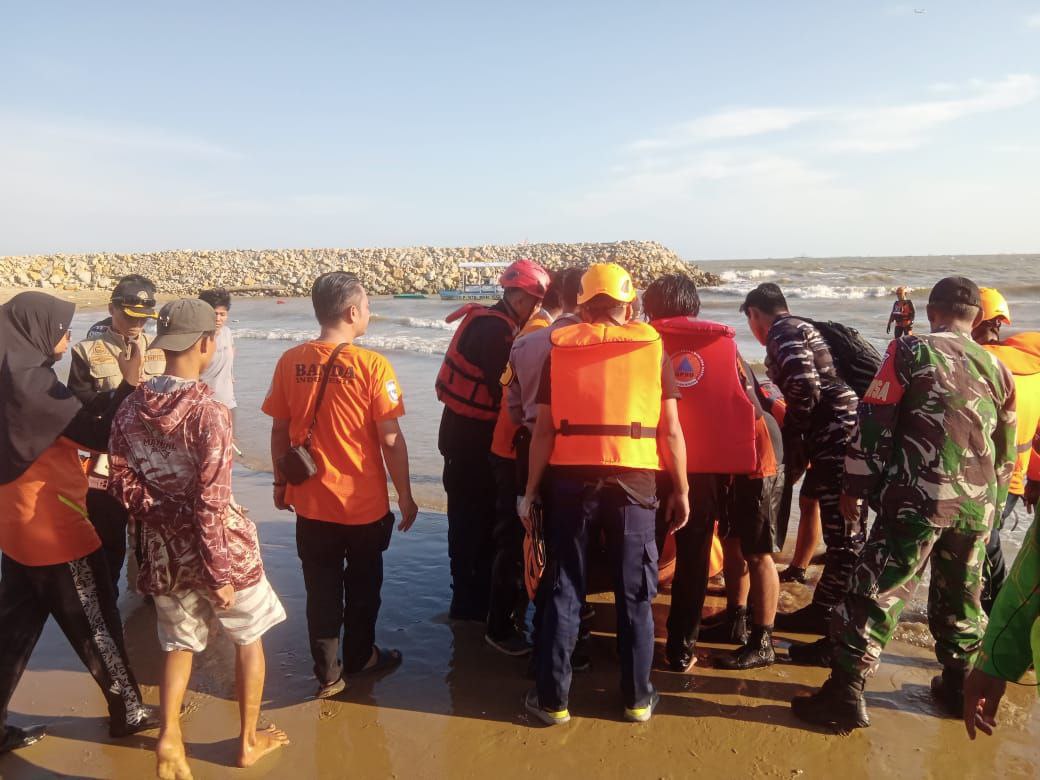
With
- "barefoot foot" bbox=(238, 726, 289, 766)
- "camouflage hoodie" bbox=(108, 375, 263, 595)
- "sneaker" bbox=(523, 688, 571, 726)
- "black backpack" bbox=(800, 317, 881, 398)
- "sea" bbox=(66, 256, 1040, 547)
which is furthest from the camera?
"sea" bbox=(66, 256, 1040, 547)

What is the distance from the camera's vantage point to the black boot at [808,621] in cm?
410

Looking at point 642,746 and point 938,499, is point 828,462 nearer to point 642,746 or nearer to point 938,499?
point 938,499

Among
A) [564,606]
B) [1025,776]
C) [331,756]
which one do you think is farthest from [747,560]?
[331,756]

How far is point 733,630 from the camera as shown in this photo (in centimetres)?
394

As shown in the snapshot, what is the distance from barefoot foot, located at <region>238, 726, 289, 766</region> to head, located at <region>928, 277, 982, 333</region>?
3380 mm

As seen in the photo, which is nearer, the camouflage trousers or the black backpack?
the camouflage trousers

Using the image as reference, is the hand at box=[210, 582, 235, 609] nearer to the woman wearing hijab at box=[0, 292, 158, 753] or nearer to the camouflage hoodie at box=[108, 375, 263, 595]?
the camouflage hoodie at box=[108, 375, 263, 595]

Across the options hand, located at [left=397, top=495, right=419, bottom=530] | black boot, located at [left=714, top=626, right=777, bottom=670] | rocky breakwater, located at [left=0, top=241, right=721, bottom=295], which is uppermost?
rocky breakwater, located at [left=0, top=241, right=721, bottom=295]

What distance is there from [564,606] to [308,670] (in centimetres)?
152

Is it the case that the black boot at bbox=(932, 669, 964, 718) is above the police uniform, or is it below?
below

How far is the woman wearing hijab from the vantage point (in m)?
2.81

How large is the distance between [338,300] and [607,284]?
123 cm

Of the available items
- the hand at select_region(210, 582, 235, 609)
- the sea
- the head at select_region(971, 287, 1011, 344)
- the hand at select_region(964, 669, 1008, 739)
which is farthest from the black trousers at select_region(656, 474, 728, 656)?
the sea

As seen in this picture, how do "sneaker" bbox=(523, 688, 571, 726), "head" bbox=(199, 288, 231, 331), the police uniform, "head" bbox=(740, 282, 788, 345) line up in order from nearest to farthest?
"sneaker" bbox=(523, 688, 571, 726) < the police uniform < "head" bbox=(740, 282, 788, 345) < "head" bbox=(199, 288, 231, 331)
